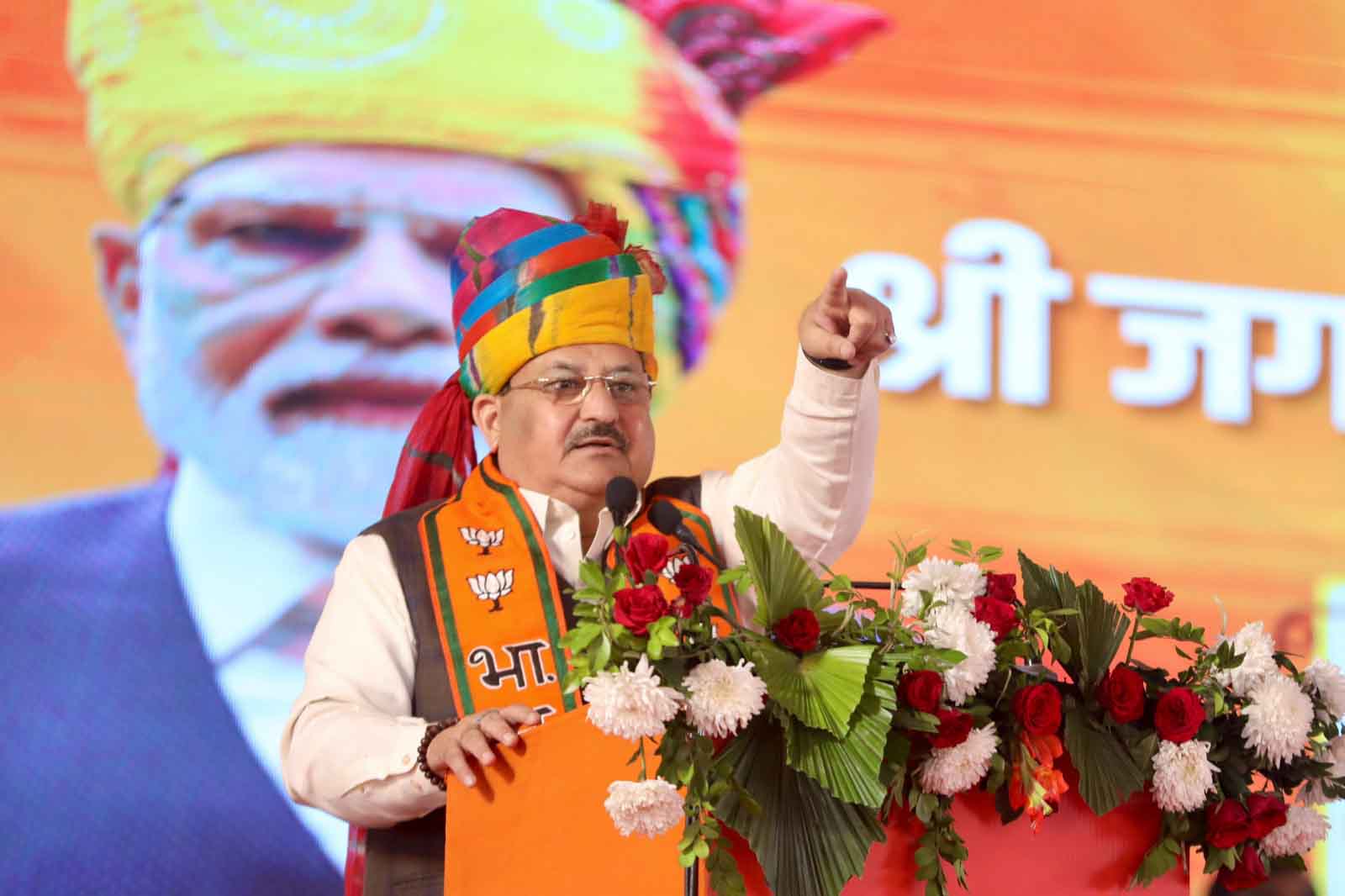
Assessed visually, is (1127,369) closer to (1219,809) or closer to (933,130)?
(933,130)

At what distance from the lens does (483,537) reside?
8.38ft

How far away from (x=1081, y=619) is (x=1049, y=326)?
8.17 ft

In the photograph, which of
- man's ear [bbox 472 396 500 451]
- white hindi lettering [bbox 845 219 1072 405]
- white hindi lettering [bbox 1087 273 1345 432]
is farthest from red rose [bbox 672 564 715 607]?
white hindi lettering [bbox 1087 273 1345 432]

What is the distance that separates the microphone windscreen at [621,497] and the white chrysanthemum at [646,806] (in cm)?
46

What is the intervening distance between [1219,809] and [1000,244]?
8.45 feet

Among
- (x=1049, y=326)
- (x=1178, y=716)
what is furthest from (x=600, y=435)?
(x=1049, y=326)

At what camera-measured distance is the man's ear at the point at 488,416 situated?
270 centimetres

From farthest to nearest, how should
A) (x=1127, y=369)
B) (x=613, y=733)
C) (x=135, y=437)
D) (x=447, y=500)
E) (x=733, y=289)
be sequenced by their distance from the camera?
(x=1127, y=369), (x=733, y=289), (x=135, y=437), (x=447, y=500), (x=613, y=733)

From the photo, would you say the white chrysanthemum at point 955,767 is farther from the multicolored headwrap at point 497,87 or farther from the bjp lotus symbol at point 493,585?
the multicolored headwrap at point 497,87

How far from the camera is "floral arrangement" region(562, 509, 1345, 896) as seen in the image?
163cm

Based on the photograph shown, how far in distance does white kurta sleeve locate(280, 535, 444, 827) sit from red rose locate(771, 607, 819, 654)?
0.55 metres

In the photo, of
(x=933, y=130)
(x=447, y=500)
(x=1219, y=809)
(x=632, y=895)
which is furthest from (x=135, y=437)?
(x=1219, y=809)

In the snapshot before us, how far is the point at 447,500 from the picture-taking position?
2.66 metres

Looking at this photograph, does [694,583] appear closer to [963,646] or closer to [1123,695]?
[963,646]
